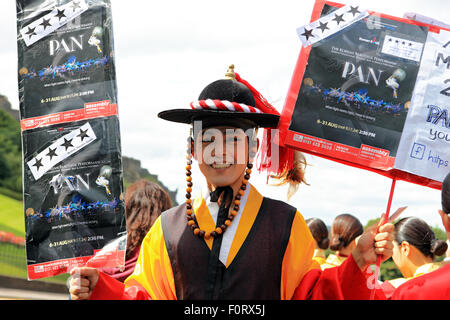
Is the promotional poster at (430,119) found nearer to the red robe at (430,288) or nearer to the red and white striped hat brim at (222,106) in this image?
the red robe at (430,288)

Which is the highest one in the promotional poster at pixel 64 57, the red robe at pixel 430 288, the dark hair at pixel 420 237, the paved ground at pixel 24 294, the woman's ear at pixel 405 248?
the promotional poster at pixel 64 57

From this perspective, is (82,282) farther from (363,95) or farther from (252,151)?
(363,95)

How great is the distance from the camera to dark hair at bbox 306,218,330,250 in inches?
251

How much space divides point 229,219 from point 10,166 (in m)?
15.9

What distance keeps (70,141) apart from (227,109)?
2.87ft

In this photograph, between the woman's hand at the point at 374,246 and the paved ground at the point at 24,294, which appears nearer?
the woman's hand at the point at 374,246

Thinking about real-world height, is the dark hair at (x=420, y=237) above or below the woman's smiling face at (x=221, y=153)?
below

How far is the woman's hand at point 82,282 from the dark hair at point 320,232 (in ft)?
13.0

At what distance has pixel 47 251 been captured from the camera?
3006 millimetres

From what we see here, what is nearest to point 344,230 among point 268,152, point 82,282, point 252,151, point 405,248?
point 405,248

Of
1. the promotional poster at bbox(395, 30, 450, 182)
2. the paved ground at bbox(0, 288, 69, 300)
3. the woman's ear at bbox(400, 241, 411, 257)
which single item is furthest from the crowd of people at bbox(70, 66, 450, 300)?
the paved ground at bbox(0, 288, 69, 300)

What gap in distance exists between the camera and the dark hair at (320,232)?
20.9 feet

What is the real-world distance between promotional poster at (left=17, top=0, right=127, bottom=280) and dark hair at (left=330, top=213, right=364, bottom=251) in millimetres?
3230

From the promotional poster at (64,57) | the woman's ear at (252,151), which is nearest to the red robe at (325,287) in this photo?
the woman's ear at (252,151)
